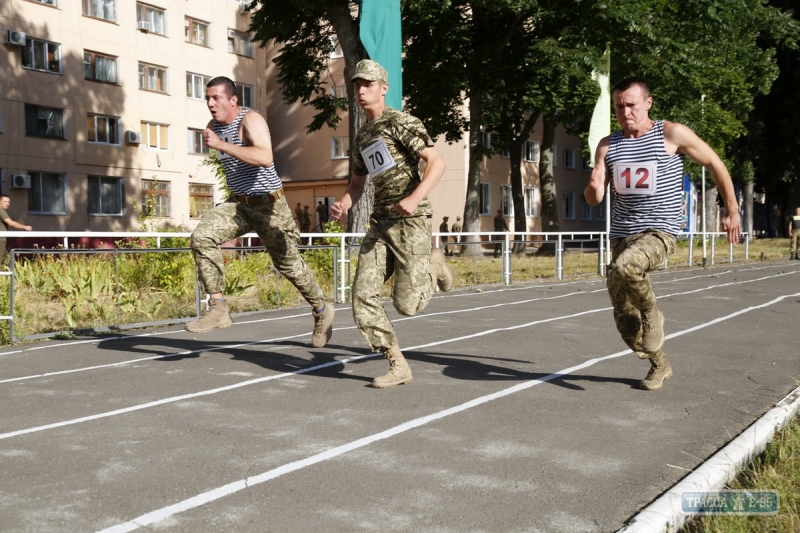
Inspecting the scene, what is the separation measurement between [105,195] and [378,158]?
118ft

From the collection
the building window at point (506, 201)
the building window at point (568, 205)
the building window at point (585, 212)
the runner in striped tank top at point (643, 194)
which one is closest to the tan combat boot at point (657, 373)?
the runner in striped tank top at point (643, 194)

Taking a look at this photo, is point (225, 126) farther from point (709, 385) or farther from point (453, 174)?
point (453, 174)

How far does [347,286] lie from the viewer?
15.6m

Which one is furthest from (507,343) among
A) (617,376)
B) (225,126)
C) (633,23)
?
(633,23)

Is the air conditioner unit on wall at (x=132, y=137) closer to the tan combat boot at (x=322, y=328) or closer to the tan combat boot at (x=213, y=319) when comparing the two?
the tan combat boot at (x=322, y=328)

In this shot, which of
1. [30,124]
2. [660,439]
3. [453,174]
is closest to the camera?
[660,439]

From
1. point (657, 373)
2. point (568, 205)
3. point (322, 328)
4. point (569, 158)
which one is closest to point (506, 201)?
point (568, 205)

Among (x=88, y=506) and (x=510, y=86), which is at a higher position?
(x=510, y=86)

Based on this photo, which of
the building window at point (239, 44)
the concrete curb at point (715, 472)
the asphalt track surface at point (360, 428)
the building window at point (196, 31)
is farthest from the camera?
the building window at point (239, 44)

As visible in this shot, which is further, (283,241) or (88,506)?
(283,241)

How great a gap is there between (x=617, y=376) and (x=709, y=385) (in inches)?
28.3

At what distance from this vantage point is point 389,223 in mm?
6828

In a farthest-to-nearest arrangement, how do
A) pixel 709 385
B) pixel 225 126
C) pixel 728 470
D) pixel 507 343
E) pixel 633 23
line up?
pixel 633 23, pixel 507 343, pixel 225 126, pixel 709 385, pixel 728 470

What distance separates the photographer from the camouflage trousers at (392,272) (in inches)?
264
